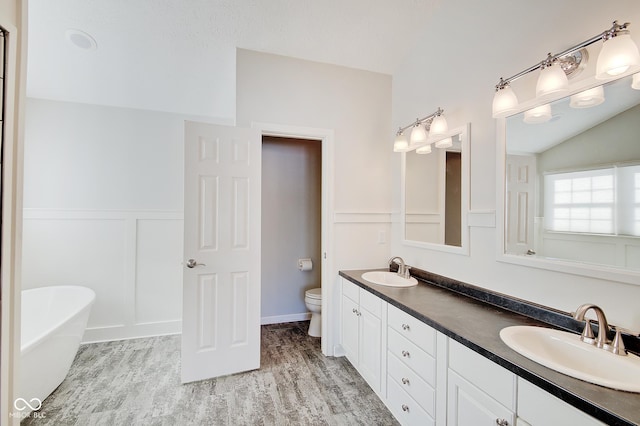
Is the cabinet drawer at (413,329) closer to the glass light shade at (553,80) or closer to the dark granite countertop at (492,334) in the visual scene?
the dark granite countertop at (492,334)

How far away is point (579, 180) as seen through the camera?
1.26 metres

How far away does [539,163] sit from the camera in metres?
1.41

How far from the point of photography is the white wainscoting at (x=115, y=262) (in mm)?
2730

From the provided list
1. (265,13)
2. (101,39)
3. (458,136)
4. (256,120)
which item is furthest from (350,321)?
(101,39)

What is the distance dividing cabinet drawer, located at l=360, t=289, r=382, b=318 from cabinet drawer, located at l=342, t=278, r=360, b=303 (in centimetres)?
7

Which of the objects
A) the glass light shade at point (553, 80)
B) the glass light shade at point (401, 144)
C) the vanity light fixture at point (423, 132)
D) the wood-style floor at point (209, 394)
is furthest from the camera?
the glass light shade at point (401, 144)

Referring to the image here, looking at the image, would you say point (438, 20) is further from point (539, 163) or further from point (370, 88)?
point (539, 163)

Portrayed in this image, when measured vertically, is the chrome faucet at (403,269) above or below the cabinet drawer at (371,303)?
above

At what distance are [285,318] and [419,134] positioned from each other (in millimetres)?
2613

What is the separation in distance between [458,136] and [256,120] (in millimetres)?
1592

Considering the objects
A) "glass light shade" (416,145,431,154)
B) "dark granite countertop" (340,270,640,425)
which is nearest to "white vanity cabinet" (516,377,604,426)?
"dark granite countertop" (340,270,640,425)

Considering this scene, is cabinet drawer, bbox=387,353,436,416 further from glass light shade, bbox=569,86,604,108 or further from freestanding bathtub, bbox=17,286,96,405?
freestanding bathtub, bbox=17,286,96,405

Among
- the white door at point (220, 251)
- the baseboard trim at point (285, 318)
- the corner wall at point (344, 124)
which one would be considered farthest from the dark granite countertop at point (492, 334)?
the baseboard trim at point (285, 318)

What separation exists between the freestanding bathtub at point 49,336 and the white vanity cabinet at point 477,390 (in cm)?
198
